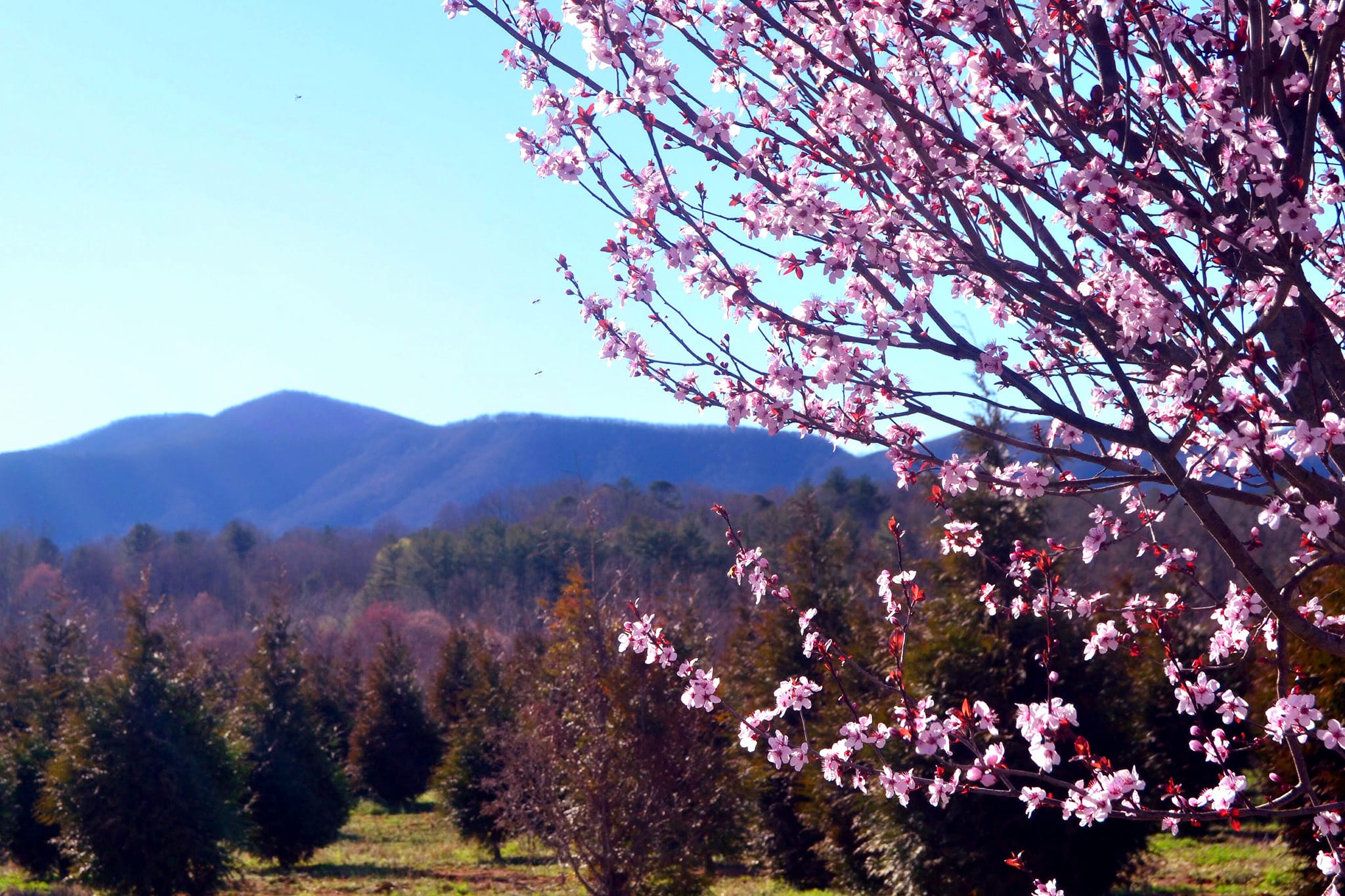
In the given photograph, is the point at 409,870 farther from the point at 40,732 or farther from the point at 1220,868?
the point at 1220,868

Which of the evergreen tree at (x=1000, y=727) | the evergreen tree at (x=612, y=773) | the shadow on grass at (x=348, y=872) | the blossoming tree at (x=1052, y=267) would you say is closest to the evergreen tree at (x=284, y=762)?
the shadow on grass at (x=348, y=872)

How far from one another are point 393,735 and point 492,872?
894cm

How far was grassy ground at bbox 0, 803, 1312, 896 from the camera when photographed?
12.2 metres

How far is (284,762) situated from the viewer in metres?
19.4

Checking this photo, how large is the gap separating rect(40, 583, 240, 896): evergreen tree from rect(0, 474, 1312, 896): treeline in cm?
3

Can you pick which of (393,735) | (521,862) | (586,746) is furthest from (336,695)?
(586,746)

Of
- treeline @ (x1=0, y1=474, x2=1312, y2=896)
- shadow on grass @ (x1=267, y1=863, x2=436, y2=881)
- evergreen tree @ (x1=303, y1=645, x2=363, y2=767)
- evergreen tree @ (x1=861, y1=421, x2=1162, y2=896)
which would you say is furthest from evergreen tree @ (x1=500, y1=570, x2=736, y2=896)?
evergreen tree @ (x1=303, y1=645, x2=363, y2=767)

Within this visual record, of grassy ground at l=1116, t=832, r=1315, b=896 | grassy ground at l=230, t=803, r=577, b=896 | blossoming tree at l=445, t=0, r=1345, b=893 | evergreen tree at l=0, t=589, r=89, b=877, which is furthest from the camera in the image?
evergreen tree at l=0, t=589, r=89, b=877

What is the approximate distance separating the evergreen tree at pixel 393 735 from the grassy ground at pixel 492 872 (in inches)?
98.6

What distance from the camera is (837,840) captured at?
1266 cm

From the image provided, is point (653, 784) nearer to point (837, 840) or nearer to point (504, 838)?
point (837, 840)

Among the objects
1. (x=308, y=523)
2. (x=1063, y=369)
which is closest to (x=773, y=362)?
(x=1063, y=369)

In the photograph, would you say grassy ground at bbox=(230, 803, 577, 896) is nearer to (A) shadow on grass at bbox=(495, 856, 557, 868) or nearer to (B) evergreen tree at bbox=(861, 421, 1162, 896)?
(A) shadow on grass at bbox=(495, 856, 557, 868)

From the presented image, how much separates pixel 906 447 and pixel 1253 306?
99cm
